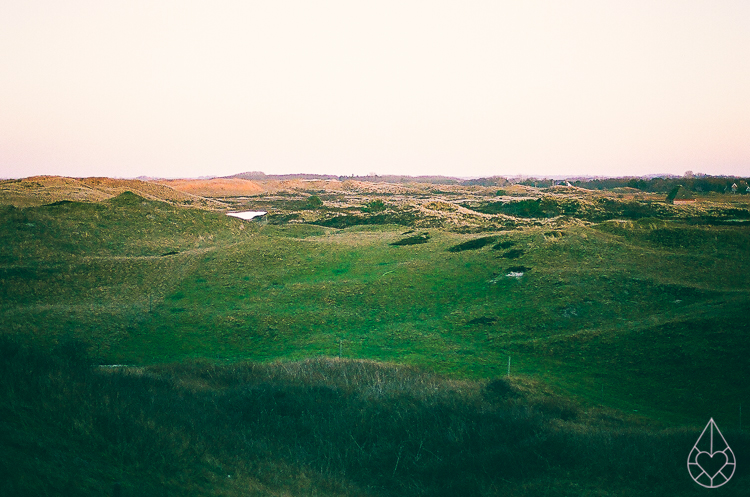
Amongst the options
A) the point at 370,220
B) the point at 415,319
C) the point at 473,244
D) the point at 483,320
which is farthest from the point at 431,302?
the point at 370,220

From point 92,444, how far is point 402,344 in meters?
16.4

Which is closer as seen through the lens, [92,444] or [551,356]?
[92,444]

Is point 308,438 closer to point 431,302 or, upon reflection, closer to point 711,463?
point 711,463

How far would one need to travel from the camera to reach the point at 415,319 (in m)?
28.7

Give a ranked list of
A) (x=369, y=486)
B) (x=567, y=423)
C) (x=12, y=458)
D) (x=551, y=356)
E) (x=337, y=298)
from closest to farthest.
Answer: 1. (x=12, y=458)
2. (x=369, y=486)
3. (x=567, y=423)
4. (x=551, y=356)
5. (x=337, y=298)

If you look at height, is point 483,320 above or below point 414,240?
below

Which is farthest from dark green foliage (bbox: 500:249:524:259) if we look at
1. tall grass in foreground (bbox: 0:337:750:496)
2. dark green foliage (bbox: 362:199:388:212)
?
dark green foliage (bbox: 362:199:388:212)

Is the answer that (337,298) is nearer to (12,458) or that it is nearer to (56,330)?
(56,330)

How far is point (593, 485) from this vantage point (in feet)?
35.5

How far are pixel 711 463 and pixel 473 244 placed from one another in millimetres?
32672

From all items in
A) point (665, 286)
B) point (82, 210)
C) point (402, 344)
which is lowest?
point (402, 344)

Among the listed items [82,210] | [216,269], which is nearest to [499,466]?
[216,269]

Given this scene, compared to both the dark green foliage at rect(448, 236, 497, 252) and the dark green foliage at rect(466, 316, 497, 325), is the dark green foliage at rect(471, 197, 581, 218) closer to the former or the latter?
the dark green foliage at rect(448, 236, 497, 252)

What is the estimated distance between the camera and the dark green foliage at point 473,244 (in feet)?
139
